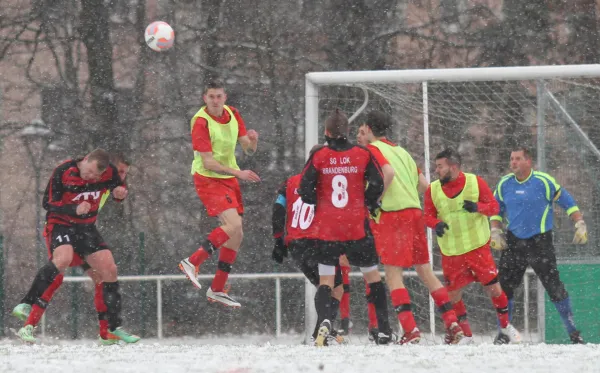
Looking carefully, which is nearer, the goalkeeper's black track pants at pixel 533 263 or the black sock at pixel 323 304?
the black sock at pixel 323 304

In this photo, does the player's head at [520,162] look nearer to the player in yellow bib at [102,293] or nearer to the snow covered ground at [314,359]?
the snow covered ground at [314,359]

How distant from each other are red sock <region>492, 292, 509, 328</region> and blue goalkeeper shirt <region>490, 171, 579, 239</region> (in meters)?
0.60

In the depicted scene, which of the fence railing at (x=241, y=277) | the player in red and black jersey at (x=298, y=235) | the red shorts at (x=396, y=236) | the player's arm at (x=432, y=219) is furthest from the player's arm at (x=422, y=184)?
the fence railing at (x=241, y=277)

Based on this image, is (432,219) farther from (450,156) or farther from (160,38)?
(160,38)

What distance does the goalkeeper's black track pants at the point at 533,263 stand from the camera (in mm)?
10578

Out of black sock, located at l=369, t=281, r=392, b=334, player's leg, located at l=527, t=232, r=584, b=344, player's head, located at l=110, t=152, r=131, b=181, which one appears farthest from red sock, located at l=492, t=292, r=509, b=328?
player's head, located at l=110, t=152, r=131, b=181

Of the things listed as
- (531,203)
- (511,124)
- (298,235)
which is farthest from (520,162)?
(511,124)

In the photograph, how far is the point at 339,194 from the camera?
8.67 m

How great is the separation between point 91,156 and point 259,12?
1010 centimetres

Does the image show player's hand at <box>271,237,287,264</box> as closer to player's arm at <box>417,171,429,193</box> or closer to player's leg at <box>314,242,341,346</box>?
player's leg at <box>314,242,341,346</box>

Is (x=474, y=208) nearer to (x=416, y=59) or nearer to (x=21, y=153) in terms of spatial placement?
(x=416, y=59)

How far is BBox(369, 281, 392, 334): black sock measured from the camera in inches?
363

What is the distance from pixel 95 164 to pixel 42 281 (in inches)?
42.4

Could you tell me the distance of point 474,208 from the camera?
1008cm
